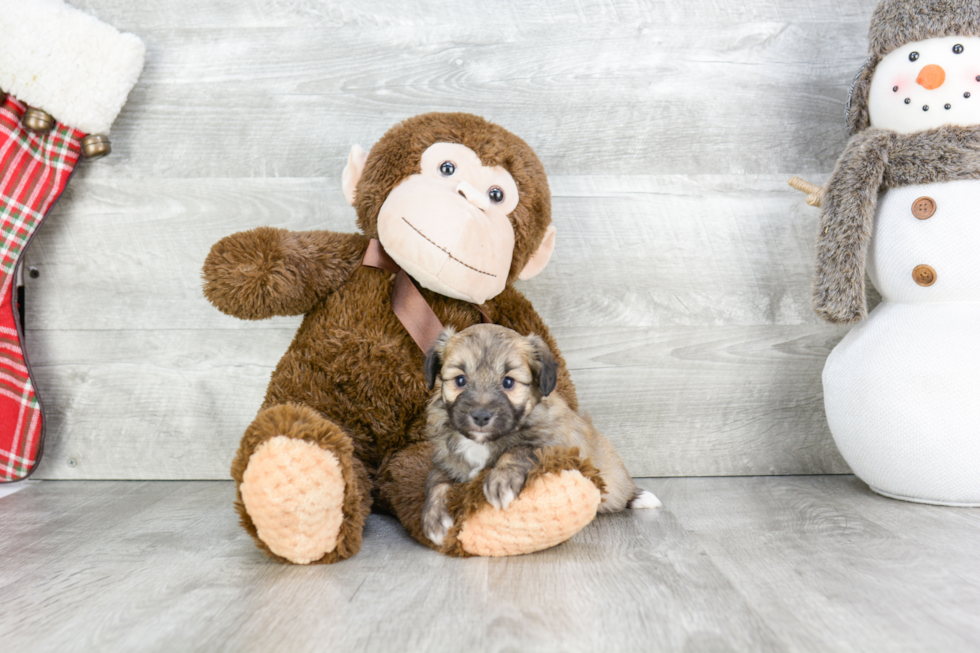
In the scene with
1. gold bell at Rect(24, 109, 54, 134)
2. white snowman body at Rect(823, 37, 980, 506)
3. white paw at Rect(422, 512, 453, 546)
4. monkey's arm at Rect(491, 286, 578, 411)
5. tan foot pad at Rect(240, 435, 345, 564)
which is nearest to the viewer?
tan foot pad at Rect(240, 435, 345, 564)

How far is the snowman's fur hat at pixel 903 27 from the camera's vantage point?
5.00 feet

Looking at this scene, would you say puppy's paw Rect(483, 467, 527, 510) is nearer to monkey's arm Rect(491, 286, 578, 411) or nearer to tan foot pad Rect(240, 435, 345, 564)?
tan foot pad Rect(240, 435, 345, 564)

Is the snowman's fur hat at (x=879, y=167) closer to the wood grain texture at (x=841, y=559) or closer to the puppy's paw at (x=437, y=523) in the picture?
the wood grain texture at (x=841, y=559)

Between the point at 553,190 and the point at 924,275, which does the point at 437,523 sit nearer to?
the point at 553,190

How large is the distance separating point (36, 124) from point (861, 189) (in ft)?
6.49

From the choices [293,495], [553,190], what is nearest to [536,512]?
[293,495]

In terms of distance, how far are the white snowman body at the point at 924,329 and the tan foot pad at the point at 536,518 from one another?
774mm

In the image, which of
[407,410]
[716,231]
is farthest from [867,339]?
[407,410]

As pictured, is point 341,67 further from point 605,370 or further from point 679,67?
point 605,370

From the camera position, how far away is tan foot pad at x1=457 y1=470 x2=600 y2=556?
119 cm

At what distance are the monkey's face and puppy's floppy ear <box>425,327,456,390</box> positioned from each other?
4.6 inches

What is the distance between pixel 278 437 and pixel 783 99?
160 cm

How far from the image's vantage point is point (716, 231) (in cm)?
191

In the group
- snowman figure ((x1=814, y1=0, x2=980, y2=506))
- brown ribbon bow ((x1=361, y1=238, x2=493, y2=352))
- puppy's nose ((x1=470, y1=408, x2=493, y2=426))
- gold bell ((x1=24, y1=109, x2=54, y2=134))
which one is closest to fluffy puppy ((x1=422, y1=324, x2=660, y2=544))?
puppy's nose ((x1=470, y1=408, x2=493, y2=426))
